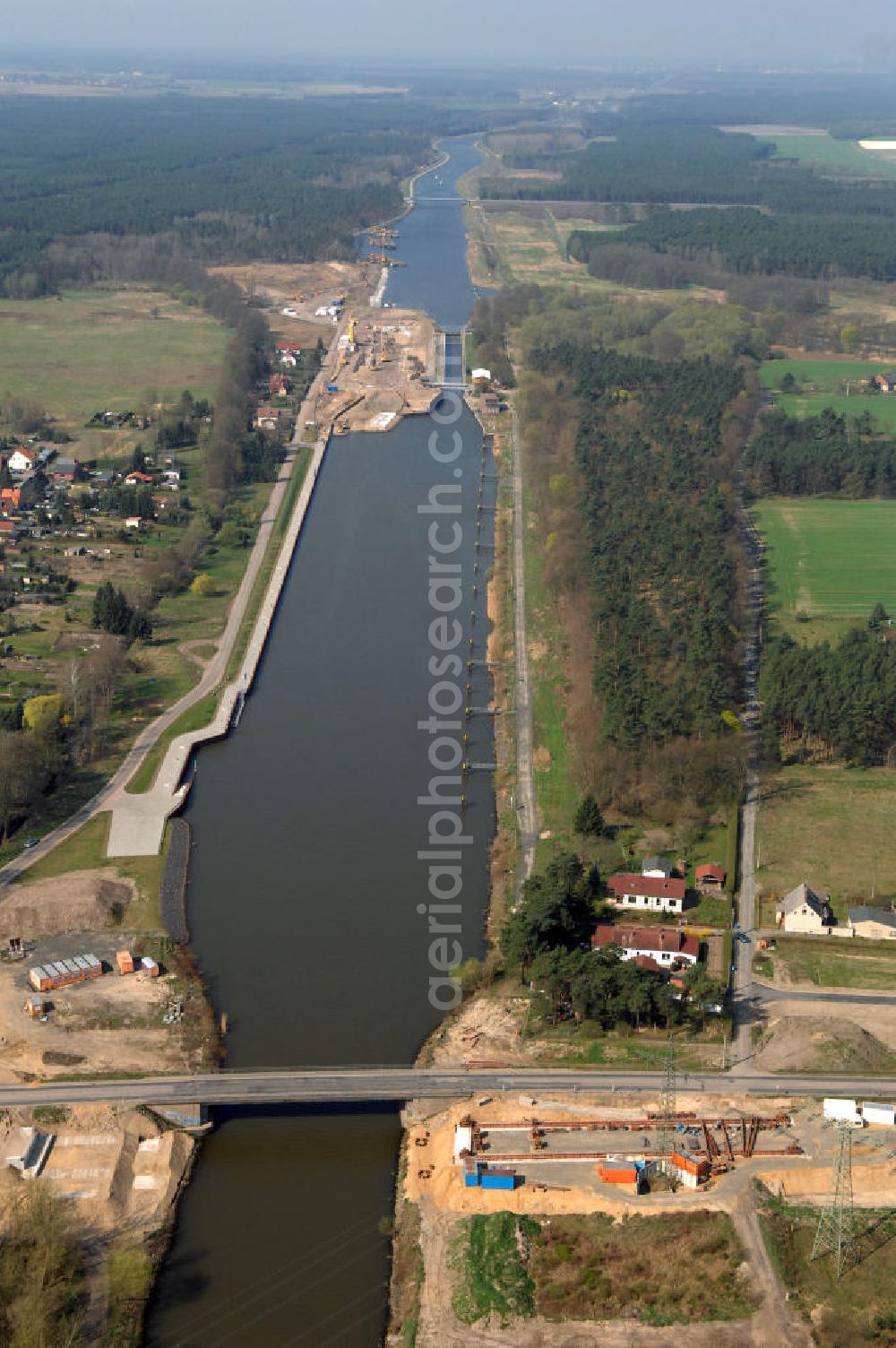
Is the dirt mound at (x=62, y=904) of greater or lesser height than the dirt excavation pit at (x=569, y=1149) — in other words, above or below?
above

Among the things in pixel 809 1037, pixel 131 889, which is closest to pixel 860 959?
pixel 809 1037

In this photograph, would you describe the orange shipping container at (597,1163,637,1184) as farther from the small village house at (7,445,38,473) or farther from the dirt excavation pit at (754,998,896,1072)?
the small village house at (7,445,38,473)

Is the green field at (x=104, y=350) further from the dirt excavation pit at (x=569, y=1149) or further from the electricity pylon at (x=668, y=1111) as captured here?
the electricity pylon at (x=668, y=1111)

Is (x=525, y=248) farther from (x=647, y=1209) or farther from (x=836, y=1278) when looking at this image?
(x=836, y=1278)

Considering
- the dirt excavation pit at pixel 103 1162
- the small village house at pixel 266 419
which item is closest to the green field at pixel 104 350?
the small village house at pixel 266 419

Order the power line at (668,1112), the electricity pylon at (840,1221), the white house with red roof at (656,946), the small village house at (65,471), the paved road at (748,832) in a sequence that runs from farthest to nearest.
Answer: the small village house at (65,471)
the white house with red roof at (656,946)
the paved road at (748,832)
the power line at (668,1112)
the electricity pylon at (840,1221)

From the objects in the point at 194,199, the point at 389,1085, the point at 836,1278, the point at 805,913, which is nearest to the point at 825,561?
the point at 805,913
